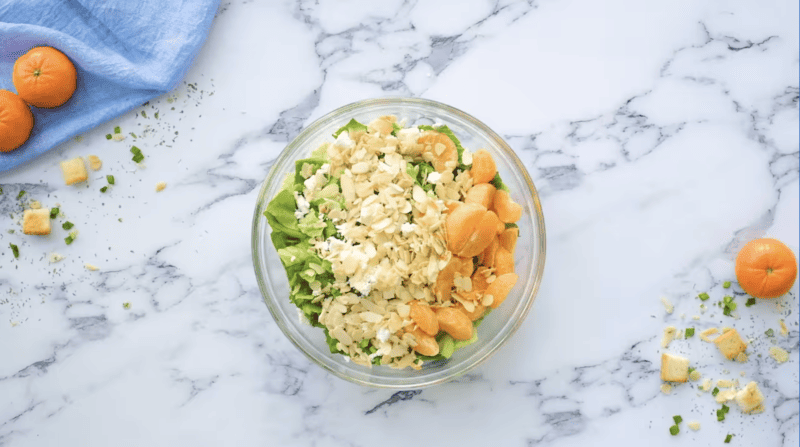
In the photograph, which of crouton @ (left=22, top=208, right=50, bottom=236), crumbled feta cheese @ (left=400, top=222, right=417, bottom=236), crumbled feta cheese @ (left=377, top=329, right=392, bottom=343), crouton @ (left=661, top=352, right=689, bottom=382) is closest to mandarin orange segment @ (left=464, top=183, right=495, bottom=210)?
crumbled feta cheese @ (left=400, top=222, right=417, bottom=236)

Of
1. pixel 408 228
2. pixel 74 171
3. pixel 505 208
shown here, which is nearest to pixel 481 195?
pixel 505 208

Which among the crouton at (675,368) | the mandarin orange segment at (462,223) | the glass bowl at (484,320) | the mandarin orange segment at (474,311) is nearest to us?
the mandarin orange segment at (462,223)

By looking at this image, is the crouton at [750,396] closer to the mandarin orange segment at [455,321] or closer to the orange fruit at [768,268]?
the orange fruit at [768,268]

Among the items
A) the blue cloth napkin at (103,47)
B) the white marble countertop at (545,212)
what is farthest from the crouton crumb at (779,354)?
the blue cloth napkin at (103,47)

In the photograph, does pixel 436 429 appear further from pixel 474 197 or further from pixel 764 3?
pixel 764 3

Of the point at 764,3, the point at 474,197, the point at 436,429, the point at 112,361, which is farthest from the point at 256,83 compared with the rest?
the point at 764,3

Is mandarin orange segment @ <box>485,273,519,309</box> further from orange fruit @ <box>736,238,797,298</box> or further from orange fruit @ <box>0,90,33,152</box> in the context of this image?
orange fruit @ <box>0,90,33,152</box>

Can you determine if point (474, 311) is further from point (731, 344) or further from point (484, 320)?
point (731, 344)
